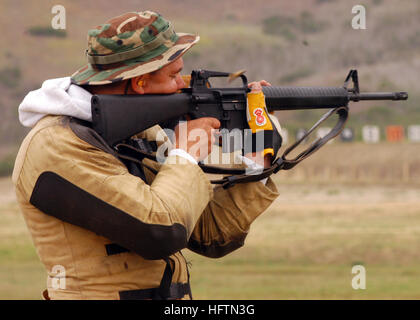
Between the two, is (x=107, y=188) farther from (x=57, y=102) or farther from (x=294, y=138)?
(x=294, y=138)

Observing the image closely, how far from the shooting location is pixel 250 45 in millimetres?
55688

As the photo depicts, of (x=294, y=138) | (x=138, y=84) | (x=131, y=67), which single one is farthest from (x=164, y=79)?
(x=294, y=138)

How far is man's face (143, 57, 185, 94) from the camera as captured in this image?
391 cm

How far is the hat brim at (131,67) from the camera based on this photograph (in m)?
3.76

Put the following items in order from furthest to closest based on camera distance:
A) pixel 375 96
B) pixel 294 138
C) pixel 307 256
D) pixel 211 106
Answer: pixel 294 138 < pixel 307 256 < pixel 375 96 < pixel 211 106

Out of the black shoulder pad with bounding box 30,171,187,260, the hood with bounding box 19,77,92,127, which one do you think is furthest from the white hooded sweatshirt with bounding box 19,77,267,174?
the black shoulder pad with bounding box 30,171,187,260

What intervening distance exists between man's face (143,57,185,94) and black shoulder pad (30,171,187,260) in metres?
0.69

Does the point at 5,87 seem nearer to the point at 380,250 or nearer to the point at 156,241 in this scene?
the point at 380,250

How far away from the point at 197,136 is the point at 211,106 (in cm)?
39

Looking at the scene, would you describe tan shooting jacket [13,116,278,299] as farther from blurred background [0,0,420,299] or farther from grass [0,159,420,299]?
grass [0,159,420,299]

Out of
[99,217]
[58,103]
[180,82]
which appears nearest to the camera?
[99,217]

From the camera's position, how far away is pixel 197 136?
3.94 metres

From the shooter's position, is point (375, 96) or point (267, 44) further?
point (267, 44)

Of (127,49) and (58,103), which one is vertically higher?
(127,49)
